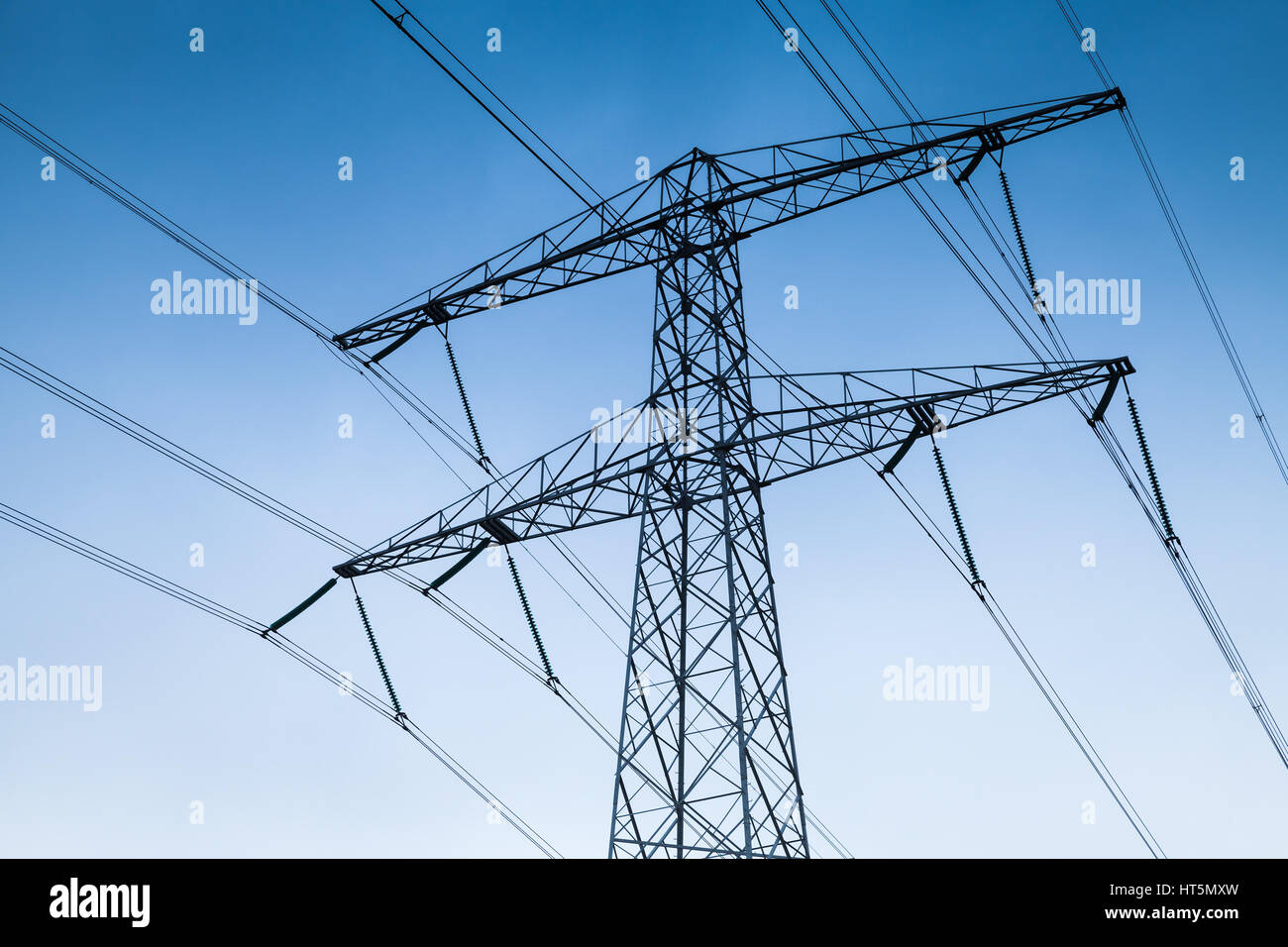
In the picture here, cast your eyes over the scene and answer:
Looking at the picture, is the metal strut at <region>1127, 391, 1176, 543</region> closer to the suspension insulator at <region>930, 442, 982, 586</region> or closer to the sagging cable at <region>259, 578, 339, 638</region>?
the suspension insulator at <region>930, 442, 982, 586</region>

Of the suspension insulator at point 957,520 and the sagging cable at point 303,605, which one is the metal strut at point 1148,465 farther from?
the sagging cable at point 303,605

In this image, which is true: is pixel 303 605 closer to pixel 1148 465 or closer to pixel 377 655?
pixel 377 655

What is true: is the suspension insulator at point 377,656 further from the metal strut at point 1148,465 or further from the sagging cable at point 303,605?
the metal strut at point 1148,465

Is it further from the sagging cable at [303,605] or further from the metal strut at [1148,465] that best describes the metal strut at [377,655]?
the metal strut at [1148,465]

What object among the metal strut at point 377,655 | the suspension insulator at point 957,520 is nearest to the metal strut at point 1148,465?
the suspension insulator at point 957,520

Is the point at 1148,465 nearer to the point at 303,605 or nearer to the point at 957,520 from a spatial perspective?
the point at 957,520

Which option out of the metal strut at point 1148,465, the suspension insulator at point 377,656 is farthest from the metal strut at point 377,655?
the metal strut at point 1148,465

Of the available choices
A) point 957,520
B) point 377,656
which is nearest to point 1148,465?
point 957,520

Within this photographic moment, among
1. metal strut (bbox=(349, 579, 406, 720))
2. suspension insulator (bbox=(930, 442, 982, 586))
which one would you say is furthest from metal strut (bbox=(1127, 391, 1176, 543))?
metal strut (bbox=(349, 579, 406, 720))

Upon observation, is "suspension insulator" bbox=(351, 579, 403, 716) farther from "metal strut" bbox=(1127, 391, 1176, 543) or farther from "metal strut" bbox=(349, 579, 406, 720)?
"metal strut" bbox=(1127, 391, 1176, 543)

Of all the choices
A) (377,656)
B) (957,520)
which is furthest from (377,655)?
(957,520)
